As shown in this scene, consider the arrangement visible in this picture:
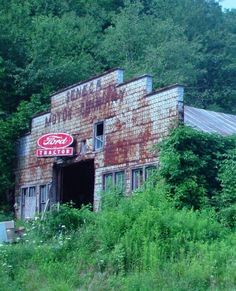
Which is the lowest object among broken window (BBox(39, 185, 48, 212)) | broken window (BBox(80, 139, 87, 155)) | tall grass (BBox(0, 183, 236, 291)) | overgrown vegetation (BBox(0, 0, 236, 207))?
tall grass (BBox(0, 183, 236, 291))

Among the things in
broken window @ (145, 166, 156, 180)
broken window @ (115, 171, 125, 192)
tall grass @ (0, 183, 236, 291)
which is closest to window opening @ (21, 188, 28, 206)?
broken window @ (115, 171, 125, 192)

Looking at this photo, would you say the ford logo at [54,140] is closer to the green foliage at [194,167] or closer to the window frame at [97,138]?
the window frame at [97,138]

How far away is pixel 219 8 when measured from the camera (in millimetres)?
52938

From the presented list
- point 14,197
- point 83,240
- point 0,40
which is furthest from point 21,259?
point 0,40

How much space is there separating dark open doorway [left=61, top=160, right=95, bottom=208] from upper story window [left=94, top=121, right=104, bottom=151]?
2.06 m

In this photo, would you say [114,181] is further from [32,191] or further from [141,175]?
[32,191]

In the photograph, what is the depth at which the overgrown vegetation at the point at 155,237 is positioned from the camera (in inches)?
588

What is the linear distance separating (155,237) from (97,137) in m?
9.21

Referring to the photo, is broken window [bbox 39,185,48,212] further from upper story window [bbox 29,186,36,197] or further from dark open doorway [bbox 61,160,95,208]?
dark open doorway [bbox 61,160,95,208]

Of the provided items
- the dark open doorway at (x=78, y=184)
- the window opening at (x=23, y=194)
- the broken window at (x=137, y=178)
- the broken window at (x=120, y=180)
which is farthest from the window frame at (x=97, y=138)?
the window opening at (x=23, y=194)

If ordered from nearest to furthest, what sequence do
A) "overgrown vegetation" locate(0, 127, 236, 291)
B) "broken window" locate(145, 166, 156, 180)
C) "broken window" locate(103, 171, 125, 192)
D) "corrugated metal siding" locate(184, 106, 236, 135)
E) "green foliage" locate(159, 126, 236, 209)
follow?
"overgrown vegetation" locate(0, 127, 236, 291)
"green foliage" locate(159, 126, 236, 209)
"broken window" locate(145, 166, 156, 180)
"corrugated metal siding" locate(184, 106, 236, 135)
"broken window" locate(103, 171, 125, 192)

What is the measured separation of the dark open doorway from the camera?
27.6 m

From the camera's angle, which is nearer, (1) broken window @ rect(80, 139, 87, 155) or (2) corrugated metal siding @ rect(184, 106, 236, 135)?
(2) corrugated metal siding @ rect(184, 106, 236, 135)

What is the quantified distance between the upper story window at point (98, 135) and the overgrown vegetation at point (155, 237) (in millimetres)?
3742
